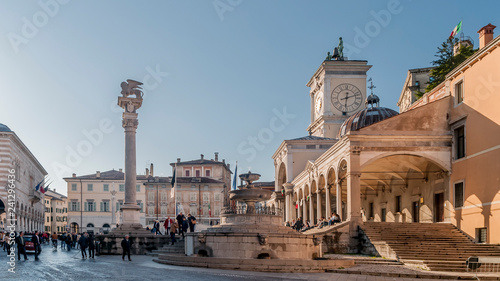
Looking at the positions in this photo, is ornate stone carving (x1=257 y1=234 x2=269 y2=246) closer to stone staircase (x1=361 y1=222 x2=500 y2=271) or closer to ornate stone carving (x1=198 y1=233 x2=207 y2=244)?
ornate stone carving (x1=198 y1=233 x2=207 y2=244)

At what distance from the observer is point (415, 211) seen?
34688mm

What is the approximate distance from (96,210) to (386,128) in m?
76.4

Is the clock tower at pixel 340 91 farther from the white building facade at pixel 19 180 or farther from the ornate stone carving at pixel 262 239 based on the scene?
the ornate stone carving at pixel 262 239

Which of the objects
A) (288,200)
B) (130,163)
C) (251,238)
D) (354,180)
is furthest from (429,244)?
(288,200)

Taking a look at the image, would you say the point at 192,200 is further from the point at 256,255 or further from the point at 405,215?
the point at 256,255

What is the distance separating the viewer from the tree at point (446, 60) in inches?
1806

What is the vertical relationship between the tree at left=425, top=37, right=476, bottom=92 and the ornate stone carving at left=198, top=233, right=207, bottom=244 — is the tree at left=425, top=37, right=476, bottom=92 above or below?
above

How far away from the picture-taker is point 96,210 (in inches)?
3794

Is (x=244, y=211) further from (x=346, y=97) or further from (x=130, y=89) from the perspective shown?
(x=346, y=97)

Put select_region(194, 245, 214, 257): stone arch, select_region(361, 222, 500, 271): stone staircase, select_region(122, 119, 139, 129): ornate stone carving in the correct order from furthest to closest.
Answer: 1. select_region(122, 119, 139, 129): ornate stone carving
2. select_region(361, 222, 500, 271): stone staircase
3. select_region(194, 245, 214, 257): stone arch

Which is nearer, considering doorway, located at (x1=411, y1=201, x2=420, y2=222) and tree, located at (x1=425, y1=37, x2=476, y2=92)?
doorway, located at (x1=411, y1=201, x2=420, y2=222)

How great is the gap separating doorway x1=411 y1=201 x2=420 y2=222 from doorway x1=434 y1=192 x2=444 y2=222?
283cm

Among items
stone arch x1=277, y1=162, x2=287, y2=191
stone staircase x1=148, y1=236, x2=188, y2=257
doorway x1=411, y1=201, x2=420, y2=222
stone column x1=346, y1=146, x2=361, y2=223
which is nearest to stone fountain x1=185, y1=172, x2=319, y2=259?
stone staircase x1=148, y1=236, x2=188, y2=257

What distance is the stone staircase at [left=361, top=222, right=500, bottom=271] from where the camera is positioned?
21.5 m
